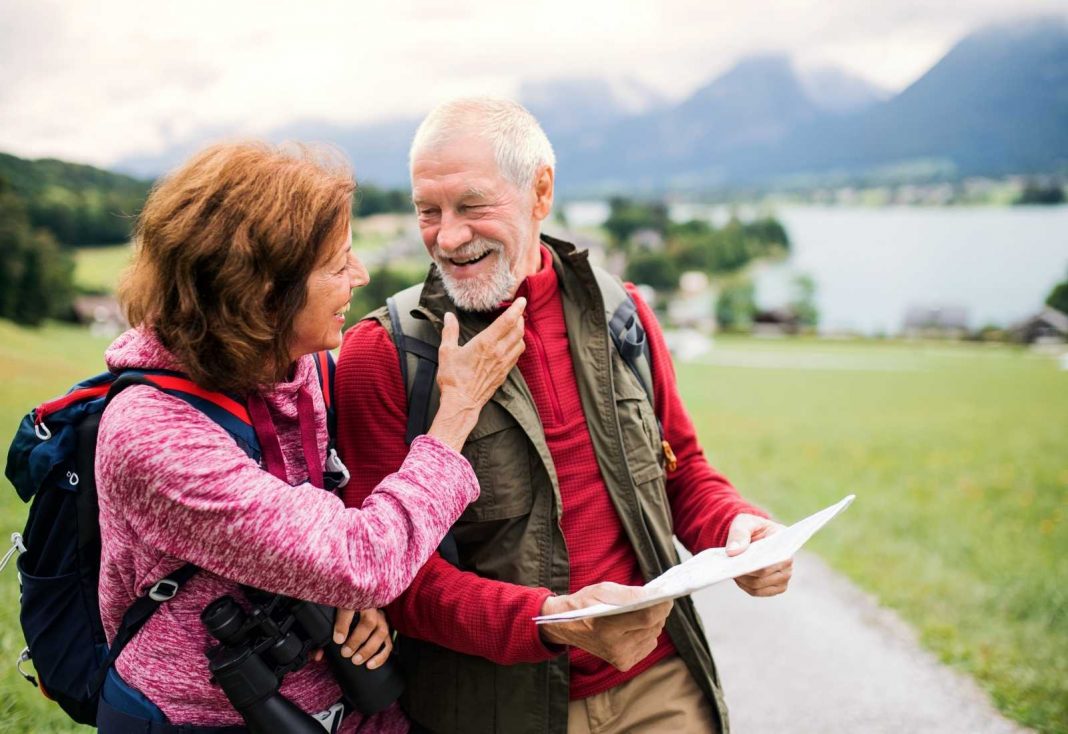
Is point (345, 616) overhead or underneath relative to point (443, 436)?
underneath

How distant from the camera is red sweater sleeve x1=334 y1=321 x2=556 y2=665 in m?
2.27

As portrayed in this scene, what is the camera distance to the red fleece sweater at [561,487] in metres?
2.30

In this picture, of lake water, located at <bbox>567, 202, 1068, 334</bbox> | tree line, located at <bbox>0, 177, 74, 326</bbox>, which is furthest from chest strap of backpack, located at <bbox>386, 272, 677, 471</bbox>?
lake water, located at <bbox>567, 202, 1068, 334</bbox>

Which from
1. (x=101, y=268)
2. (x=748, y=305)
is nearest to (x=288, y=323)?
(x=101, y=268)

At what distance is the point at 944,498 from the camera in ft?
37.9

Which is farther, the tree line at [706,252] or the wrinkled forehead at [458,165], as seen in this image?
the tree line at [706,252]

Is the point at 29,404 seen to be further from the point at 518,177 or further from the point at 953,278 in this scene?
the point at 953,278

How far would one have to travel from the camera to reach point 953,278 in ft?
275

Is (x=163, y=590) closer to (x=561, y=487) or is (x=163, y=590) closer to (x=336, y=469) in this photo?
(x=336, y=469)

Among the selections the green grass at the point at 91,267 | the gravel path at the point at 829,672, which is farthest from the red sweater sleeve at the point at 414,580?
the green grass at the point at 91,267

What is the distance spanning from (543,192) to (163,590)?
1.62 metres

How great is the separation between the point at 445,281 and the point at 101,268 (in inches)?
1267

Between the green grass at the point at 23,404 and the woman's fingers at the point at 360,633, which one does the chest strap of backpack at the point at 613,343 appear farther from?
the green grass at the point at 23,404

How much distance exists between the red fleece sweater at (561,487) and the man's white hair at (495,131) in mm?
337
